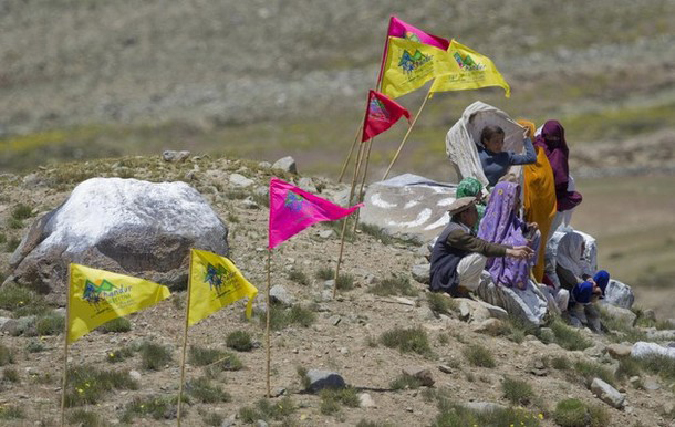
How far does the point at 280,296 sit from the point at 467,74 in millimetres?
4462

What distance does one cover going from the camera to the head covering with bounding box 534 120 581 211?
17047mm

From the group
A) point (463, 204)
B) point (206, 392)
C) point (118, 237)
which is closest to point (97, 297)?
point (206, 392)

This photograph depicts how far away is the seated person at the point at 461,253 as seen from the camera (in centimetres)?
1489

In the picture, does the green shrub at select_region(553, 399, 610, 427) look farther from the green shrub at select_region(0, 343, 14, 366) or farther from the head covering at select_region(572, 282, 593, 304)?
the green shrub at select_region(0, 343, 14, 366)

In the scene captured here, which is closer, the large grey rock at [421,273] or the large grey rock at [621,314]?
the large grey rock at [421,273]

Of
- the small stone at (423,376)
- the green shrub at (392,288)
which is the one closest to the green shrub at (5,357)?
the small stone at (423,376)

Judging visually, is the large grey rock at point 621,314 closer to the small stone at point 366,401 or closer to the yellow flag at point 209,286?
the small stone at point 366,401

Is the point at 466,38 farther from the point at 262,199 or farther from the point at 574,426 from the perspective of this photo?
the point at 574,426

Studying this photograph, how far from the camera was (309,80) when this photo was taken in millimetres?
76500

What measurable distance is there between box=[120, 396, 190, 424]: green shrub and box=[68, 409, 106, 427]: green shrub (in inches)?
9.2

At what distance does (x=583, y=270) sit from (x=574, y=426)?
486cm

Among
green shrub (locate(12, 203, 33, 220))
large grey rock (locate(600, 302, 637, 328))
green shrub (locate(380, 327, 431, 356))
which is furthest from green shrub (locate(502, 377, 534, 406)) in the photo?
green shrub (locate(12, 203, 33, 220))

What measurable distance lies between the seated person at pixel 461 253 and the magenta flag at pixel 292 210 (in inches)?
74.4

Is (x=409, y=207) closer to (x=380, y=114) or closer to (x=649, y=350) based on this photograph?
(x=380, y=114)
